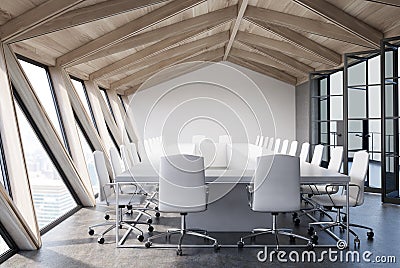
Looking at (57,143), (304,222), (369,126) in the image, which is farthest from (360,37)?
(57,143)

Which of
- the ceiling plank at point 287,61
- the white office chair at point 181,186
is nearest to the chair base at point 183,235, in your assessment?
the white office chair at point 181,186

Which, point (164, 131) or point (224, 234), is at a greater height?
point (164, 131)

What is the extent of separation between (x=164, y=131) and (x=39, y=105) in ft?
30.2

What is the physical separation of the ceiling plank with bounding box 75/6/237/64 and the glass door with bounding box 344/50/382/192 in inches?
90.6

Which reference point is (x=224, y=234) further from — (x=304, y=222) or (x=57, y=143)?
(x=57, y=143)

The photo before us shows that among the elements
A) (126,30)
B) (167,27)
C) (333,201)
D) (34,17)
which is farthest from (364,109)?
(34,17)

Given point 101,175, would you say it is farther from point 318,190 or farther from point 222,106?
point 222,106

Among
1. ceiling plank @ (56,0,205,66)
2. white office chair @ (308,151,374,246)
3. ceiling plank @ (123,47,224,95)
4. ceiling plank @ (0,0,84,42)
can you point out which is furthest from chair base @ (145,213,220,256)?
ceiling plank @ (123,47,224,95)

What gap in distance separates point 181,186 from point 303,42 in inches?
222

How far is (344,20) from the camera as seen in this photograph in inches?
276

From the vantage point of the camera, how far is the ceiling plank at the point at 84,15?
5.13 metres

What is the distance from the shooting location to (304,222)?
236 inches

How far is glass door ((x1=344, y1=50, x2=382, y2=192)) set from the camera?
27.2 feet

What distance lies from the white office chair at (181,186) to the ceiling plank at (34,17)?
184 cm
